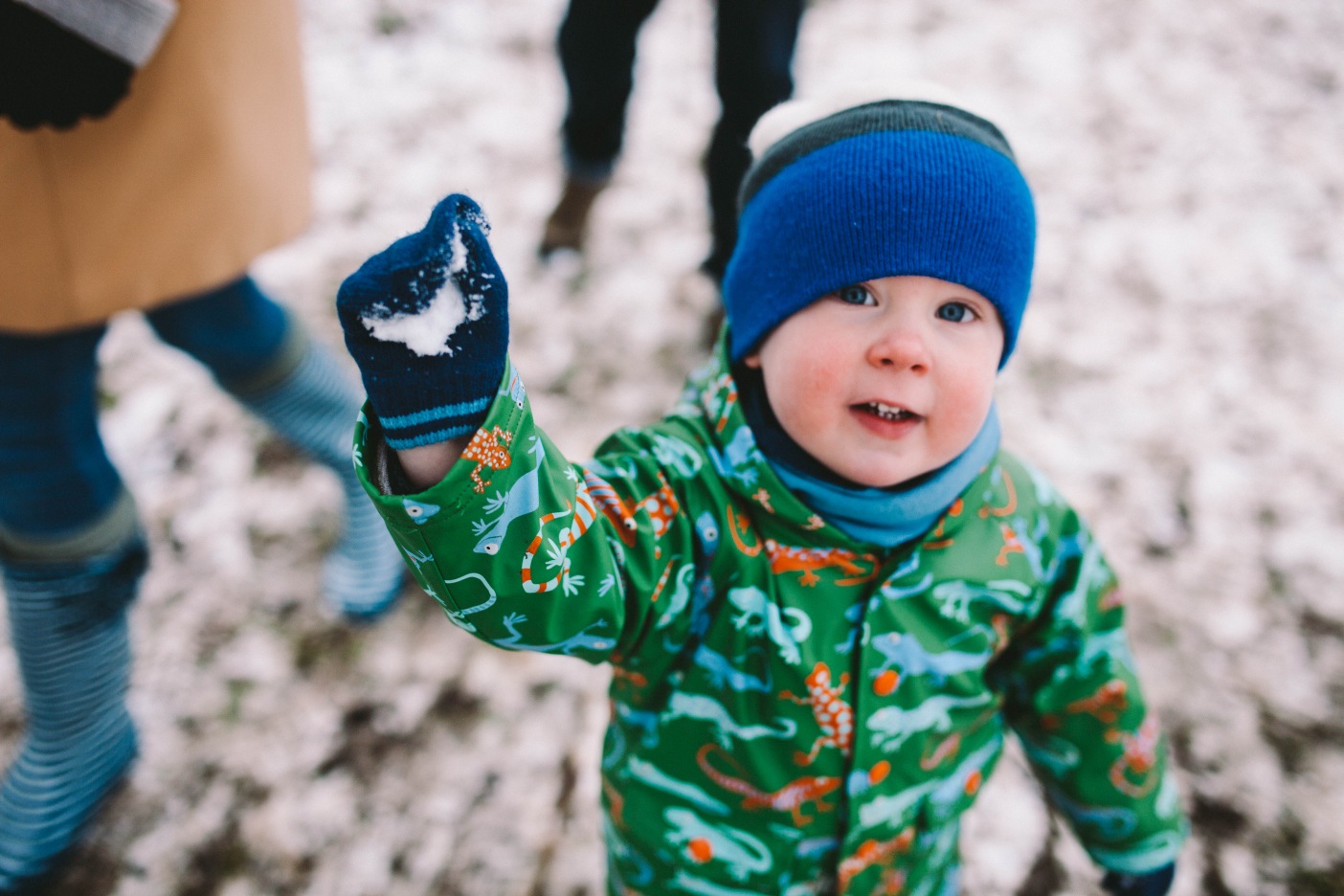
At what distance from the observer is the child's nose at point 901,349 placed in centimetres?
82

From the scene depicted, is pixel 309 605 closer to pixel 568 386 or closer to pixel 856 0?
pixel 568 386

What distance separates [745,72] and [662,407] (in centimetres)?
83

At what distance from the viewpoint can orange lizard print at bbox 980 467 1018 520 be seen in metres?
0.97

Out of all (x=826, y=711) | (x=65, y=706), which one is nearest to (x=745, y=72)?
(x=826, y=711)

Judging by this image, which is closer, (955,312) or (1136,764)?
(955,312)

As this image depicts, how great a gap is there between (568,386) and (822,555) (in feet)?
4.46

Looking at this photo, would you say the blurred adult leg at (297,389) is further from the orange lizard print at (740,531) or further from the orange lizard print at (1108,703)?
the orange lizard print at (1108,703)

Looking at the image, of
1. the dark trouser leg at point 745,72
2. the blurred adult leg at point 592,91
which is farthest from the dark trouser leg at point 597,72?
the dark trouser leg at point 745,72

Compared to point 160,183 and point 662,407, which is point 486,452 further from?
point 662,407

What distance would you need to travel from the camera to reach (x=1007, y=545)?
0.96m

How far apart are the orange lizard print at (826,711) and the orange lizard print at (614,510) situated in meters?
0.27

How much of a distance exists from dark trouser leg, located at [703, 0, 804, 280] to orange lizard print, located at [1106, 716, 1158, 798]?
110 centimetres

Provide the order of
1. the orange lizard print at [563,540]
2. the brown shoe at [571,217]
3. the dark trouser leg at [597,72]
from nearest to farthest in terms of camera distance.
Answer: the orange lizard print at [563,540] < the dark trouser leg at [597,72] < the brown shoe at [571,217]

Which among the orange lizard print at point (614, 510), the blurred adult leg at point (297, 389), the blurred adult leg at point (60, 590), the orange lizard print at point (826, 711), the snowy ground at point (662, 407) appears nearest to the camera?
the orange lizard print at point (614, 510)
